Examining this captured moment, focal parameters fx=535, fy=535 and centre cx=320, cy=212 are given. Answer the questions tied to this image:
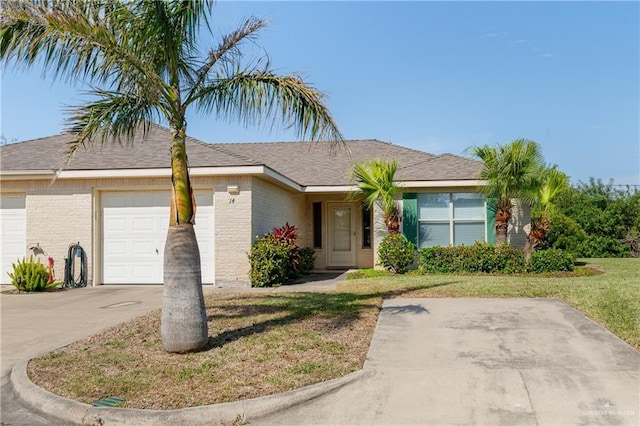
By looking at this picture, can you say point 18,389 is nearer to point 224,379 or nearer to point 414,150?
point 224,379

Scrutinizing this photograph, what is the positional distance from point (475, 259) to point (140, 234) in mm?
9270

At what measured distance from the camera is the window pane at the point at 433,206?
1659 cm

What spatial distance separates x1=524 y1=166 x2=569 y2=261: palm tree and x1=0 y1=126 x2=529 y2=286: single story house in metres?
0.79

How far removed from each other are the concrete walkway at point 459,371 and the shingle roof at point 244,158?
3564 millimetres

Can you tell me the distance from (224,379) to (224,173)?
26.6 feet

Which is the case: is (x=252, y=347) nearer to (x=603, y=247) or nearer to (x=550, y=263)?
(x=550, y=263)

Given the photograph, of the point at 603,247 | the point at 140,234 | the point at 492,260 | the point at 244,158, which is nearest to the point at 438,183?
the point at 492,260

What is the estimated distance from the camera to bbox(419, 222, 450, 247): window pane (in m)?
16.5

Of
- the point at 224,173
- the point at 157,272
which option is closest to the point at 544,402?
the point at 224,173

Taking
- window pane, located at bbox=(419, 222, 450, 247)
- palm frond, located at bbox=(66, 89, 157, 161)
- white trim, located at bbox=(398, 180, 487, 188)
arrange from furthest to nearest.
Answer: window pane, located at bbox=(419, 222, 450, 247)
white trim, located at bbox=(398, 180, 487, 188)
palm frond, located at bbox=(66, 89, 157, 161)

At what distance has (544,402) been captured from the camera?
5105mm

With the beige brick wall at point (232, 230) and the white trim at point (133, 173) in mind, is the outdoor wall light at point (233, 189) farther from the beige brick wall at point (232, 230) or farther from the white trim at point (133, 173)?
the white trim at point (133, 173)

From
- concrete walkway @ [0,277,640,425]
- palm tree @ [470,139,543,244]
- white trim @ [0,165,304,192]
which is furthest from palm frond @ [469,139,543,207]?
white trim @ [0,165,304,192]

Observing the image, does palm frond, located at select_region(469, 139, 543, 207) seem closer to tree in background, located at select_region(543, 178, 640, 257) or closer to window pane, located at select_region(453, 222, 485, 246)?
window pane, located at select_region(453, 222, 485, 246)
